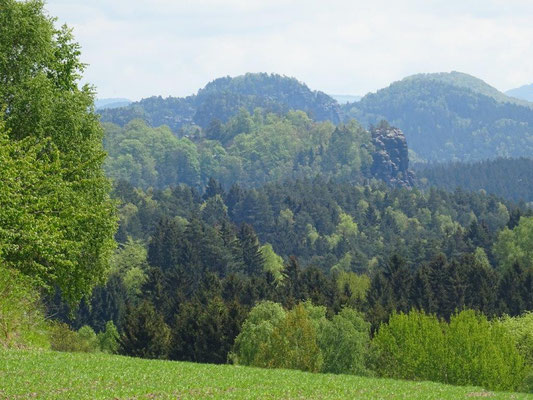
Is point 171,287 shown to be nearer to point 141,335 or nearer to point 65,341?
point 65,341

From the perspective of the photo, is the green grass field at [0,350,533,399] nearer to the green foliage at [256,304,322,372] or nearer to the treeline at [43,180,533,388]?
the treeline at [43,180,533,388]

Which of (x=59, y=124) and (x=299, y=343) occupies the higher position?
(x=59, y=124)

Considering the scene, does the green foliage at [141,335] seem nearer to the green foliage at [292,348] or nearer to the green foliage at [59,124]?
the green foliage at [292,348]

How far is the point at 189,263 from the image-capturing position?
176000 mm

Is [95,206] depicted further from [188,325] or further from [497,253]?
[497,253]

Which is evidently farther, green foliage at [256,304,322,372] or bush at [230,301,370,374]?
bush at [230,301,370,374]

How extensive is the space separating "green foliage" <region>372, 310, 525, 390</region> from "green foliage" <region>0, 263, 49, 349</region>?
38.9 meters

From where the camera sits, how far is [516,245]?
174 metres

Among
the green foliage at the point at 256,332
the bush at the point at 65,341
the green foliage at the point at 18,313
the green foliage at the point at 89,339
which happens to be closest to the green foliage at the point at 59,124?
the green foliage at the point at 18,313

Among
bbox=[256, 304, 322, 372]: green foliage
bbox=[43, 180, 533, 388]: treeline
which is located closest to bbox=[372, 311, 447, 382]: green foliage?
bbox=[43, 180, 533, 388]: treeline

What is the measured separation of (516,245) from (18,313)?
481ft

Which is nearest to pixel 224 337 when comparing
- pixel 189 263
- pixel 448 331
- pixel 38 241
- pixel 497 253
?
pixel 448 331

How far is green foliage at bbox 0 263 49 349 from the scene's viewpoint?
39.1 m

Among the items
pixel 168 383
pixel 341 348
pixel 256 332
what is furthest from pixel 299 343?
pixel 168 383
